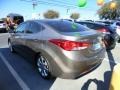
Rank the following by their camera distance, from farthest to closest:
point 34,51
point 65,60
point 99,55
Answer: point 34,51, point 99,55, point 65,60

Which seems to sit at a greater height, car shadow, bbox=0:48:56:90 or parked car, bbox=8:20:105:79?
parked car, bbox=8:20:105:79

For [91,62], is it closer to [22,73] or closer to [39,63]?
[39,63]

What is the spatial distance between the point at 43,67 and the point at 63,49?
41.5 inches

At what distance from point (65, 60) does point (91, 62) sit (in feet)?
2.37

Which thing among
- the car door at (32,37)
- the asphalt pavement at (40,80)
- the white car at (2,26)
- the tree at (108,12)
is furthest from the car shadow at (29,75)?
the tree at (108,12)

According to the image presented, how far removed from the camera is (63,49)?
4762 mm

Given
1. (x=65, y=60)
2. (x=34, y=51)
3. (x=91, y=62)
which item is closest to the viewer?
(x=65, y=60)

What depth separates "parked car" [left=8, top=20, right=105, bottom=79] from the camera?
474 cm

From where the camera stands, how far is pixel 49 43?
5.14m

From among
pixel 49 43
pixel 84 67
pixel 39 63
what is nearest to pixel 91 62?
pixel 84 67

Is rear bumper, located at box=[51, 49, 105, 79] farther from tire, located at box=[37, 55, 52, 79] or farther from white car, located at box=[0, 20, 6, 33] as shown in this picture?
white car, located at box=[0, 20, 6, 33]

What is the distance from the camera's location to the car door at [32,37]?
18.9 ft

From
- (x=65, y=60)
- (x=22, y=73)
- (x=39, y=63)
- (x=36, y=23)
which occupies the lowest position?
(x=22, y=73)

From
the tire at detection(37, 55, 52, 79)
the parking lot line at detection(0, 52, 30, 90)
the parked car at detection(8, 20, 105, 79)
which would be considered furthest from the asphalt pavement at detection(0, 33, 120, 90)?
the parked car at detection(8, 20, 105, 79)
